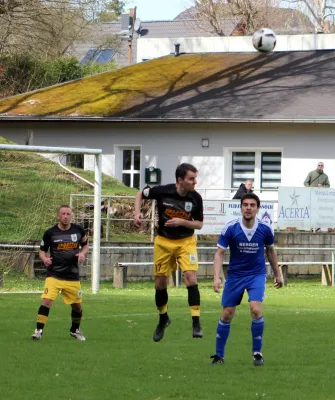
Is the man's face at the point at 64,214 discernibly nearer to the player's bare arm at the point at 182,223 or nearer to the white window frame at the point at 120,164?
the player's bare arm at the point at 182,223

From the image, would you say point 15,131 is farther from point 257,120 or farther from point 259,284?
point 259,284

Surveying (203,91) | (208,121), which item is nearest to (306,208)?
(208,121)

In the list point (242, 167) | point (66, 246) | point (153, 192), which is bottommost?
point (66, 246)

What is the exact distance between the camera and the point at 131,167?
35750 mm

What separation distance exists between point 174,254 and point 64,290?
5.32 ft

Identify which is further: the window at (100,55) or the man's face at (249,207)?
the window at (100,55)

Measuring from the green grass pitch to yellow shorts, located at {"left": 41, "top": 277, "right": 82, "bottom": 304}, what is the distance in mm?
513

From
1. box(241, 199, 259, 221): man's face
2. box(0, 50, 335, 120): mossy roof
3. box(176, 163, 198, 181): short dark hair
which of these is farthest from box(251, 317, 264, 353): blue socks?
box(0, 50, 335, 120): mossy roof

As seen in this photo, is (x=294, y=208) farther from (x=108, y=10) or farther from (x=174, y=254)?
(x=108, y=10)

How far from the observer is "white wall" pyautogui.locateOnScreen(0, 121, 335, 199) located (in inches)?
1296

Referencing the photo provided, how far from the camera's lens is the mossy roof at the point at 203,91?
33.9m

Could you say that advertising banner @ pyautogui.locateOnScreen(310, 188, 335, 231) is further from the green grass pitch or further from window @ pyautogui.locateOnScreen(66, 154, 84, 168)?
window @ pyautogui.locateOnScreen(66, 154, 84, 168)

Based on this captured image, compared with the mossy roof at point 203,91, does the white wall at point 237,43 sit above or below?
above

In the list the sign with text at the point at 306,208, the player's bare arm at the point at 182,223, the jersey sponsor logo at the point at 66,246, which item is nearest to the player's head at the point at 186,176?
the player's bare arm at the point at 182,223
